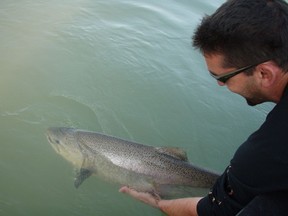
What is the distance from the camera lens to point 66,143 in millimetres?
5777

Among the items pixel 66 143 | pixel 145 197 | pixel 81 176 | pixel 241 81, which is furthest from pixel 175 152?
pixel 241 81

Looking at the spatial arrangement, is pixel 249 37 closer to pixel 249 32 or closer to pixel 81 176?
pixel 249 32

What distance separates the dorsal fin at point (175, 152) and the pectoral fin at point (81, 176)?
45.8 inches

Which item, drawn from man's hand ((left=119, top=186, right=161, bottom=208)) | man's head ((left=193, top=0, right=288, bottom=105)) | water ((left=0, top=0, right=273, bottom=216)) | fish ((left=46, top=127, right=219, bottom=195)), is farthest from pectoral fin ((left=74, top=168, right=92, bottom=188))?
man's head ((left=193, top=0, right=288, bottom=105))

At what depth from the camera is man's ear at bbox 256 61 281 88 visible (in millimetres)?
2842

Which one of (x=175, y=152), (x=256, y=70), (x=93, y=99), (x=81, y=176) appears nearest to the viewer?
(x=256, y=70)

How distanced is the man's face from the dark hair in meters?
0.09

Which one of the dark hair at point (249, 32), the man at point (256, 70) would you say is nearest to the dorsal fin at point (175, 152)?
the man at point (256, 70)

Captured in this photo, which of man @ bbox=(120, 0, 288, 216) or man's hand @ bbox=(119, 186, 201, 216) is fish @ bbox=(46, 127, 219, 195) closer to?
man's hand @ bbox=(119, 186, 201, 216)

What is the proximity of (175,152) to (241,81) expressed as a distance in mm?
2309

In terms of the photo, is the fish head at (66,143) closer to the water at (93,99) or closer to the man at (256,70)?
the water at (93,99)

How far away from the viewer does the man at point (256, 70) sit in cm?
269

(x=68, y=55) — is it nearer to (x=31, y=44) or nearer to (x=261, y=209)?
(x=31, y=44)

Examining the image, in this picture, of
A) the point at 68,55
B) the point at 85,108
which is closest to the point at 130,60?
the point at 68,55
